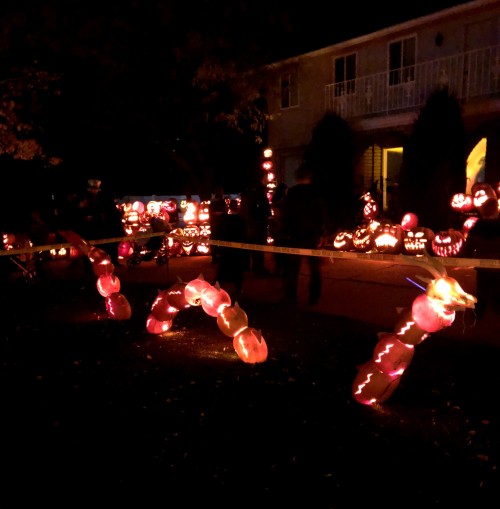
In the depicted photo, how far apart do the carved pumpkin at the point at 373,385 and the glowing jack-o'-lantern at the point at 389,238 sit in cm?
759

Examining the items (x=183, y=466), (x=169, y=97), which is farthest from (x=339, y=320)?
(x=169, y=97)

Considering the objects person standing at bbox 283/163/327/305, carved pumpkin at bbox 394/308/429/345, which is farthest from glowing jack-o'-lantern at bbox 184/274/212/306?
person standing at bbox 283/163/327/305

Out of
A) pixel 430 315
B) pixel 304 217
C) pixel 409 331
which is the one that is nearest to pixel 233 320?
pixel 409 331

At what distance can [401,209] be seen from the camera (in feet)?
45.5

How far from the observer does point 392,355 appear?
13.2 feet

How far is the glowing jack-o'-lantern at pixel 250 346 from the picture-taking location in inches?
205

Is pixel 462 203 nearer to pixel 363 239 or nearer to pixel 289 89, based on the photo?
pixel 363 239

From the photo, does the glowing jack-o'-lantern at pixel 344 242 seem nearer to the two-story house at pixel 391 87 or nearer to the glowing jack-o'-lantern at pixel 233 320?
the two-story house at pixel 391 87

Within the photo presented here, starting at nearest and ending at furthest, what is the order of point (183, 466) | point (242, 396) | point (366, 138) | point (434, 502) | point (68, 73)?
point (434, 502) → point (183, 466) → point (242, 396) → point (366, 138) → point (68, 73)

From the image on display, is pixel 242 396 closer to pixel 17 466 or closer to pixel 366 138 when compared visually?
pixel 17 466

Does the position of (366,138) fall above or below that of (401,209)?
above

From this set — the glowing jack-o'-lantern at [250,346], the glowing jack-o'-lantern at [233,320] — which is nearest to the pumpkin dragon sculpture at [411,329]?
the glowing jack-o'-lantern at [250,346]

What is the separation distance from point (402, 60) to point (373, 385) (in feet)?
46.4

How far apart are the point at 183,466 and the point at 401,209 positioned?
11.5 m
